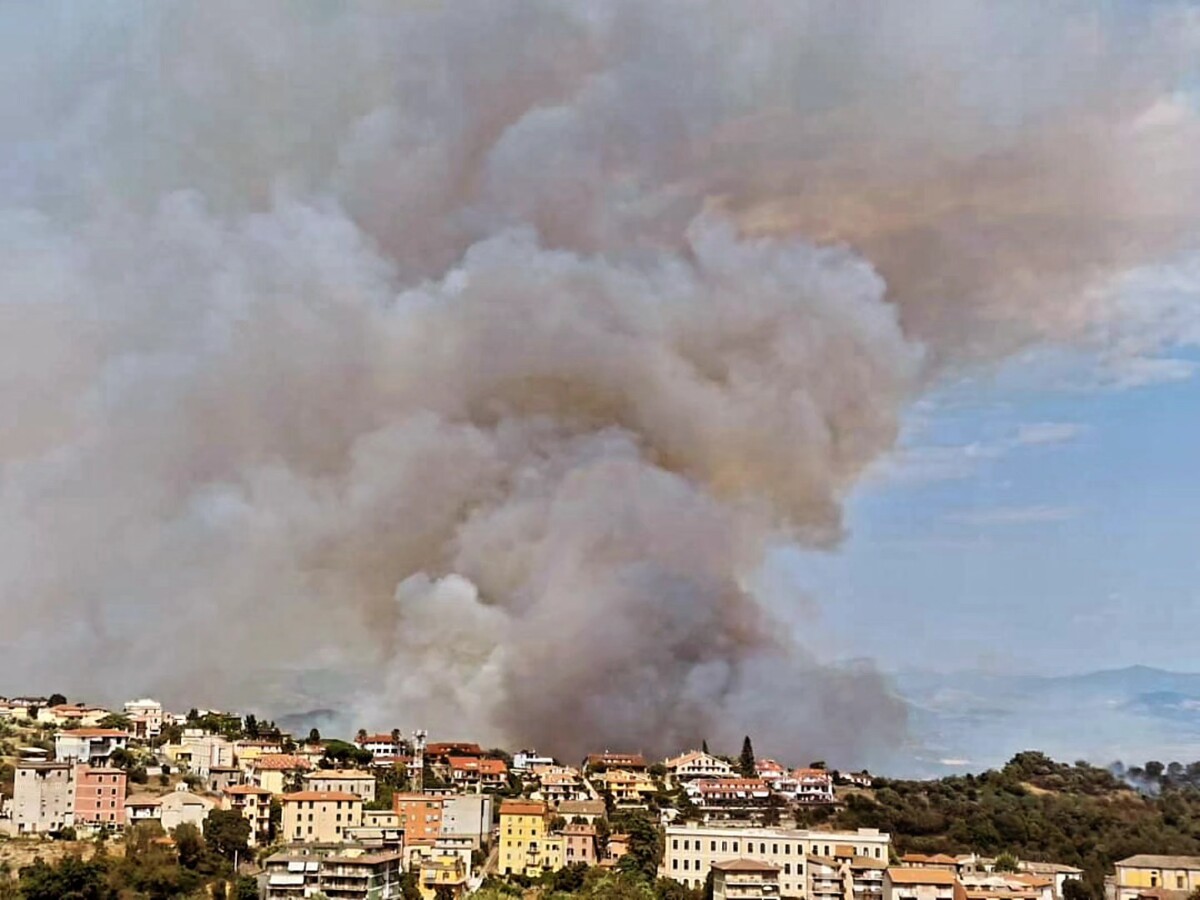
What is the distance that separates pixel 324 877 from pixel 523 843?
6.35 meters

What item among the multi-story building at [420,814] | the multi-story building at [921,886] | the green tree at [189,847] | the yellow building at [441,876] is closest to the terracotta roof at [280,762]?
the multi-story building at [420,814]

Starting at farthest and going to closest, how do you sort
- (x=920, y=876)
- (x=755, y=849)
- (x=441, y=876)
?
(x=441, y=876)
(x=755, y=849)
(x=920, y=876)

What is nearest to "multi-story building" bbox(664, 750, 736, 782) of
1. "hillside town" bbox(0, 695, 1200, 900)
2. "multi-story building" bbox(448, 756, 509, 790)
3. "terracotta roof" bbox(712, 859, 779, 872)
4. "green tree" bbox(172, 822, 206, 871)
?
"hillside town" bbox(0, 695, 1200, 900)

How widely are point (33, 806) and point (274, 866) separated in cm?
904

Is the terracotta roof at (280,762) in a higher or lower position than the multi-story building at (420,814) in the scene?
higher

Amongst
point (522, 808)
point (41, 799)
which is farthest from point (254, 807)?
point (522, 808)

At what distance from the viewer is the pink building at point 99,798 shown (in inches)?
1462

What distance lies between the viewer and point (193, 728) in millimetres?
48969

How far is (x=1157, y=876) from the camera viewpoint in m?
33.4

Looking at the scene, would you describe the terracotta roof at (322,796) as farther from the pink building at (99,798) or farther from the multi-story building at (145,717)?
the multi-story building at (145,717)

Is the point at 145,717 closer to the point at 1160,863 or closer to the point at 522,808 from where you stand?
the point at 522,808

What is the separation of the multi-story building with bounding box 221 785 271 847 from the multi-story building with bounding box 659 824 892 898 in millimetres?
11320

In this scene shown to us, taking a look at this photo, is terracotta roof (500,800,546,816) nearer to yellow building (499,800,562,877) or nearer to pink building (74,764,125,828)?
yellow building (499,800,562,877)

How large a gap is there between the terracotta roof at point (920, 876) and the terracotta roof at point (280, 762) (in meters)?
19.3
